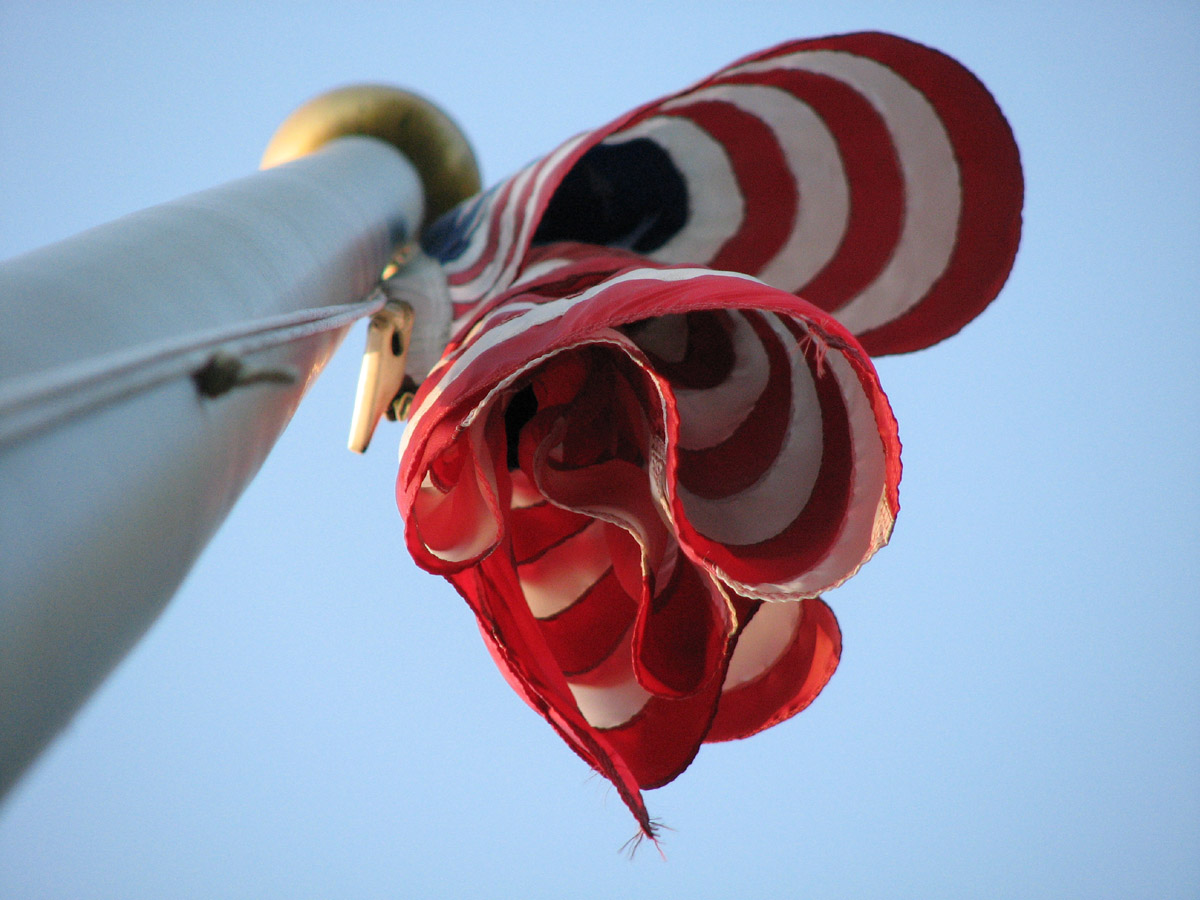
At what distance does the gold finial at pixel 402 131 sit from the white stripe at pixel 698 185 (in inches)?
31.1

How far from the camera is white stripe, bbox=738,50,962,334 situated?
1.32 m

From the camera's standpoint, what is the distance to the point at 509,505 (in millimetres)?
1006

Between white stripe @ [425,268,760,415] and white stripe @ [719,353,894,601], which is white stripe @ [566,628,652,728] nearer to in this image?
white stripe @ [719,353,894,601]

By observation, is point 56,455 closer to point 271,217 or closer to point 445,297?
point 271,217

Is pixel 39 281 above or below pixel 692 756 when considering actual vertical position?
above

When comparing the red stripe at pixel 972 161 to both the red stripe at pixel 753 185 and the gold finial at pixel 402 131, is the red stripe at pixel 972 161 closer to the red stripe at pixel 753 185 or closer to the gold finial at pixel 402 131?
the red stripe at pixel 753 185

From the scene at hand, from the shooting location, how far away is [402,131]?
6.95 ft

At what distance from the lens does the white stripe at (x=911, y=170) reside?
132cm

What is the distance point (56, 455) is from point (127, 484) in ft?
0.21

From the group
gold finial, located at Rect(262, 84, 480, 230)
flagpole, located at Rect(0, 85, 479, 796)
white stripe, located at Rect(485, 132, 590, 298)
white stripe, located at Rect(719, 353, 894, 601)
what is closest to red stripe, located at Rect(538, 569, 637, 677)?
white stripe, located at Rect(719, 353, 894, 601)

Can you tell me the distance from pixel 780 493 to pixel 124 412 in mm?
623

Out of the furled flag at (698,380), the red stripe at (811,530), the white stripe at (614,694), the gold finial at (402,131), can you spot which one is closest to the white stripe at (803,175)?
the furled flag at (698,380)

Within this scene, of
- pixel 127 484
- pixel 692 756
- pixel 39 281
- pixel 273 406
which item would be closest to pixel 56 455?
pixel 127 484

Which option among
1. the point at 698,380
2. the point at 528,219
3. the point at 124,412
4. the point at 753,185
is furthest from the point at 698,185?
the point at 124,412
